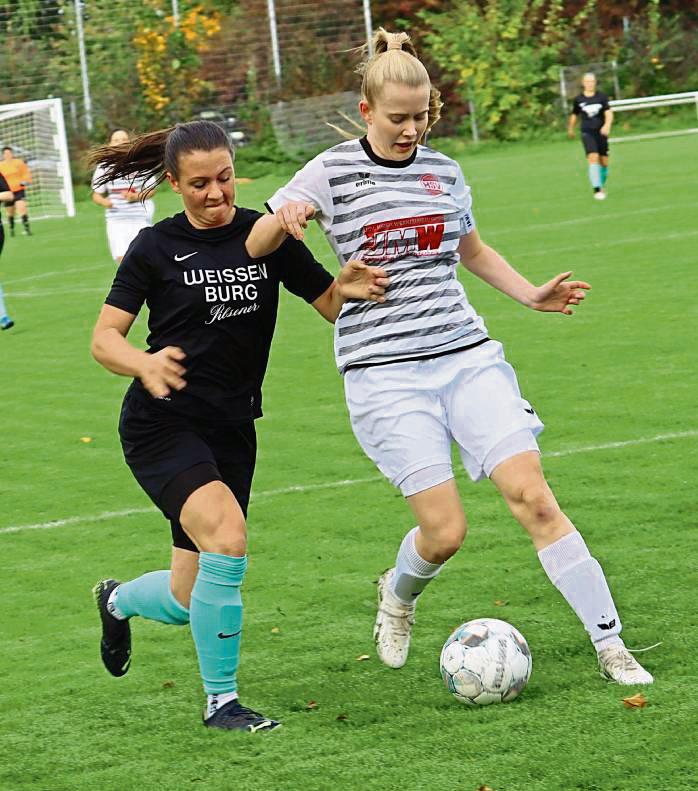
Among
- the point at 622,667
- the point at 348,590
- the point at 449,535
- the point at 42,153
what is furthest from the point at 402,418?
the point at 42,153

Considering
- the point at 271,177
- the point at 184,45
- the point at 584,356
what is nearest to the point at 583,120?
the point at 271,177

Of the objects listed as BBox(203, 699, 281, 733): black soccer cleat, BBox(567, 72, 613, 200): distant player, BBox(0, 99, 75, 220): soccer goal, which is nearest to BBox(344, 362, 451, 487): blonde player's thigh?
BBox(203, 699, 281, 733): black soccer cleat

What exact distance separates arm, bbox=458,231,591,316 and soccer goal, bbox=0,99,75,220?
27.3 metres

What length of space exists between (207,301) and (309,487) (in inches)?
143

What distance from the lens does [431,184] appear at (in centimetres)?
529

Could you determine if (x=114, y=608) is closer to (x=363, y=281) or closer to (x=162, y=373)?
(x=162, y=373)

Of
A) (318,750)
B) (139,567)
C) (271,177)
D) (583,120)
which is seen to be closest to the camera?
(318,750)

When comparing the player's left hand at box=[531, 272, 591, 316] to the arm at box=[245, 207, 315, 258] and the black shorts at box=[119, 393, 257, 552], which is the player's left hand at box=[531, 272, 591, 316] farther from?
the black shorts at box=[119, 393, 257, 552]

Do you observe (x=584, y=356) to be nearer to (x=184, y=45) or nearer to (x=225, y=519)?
(x=225, y=519)

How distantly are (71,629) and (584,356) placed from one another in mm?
6280

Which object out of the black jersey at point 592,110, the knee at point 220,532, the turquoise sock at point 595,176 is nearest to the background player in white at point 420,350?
the knee at point 220,532

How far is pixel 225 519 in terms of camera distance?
4.84m

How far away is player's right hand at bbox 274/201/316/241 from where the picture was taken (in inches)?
189

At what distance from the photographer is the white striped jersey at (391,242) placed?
518 centimetres
